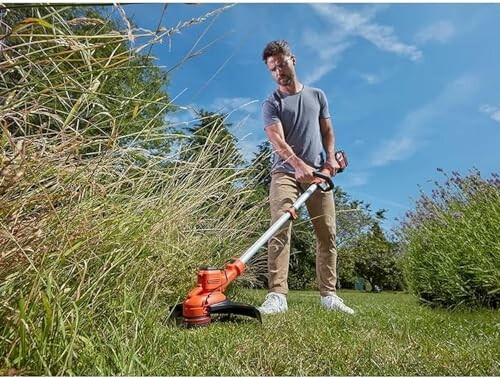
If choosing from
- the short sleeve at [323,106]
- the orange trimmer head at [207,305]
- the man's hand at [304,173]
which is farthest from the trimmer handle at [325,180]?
the orange trimmer head at [207,305]

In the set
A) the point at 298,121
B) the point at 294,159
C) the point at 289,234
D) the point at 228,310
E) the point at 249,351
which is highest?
the point at 298,121

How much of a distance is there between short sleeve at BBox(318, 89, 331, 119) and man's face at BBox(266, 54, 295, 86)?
30 cm

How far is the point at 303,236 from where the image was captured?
8070mm

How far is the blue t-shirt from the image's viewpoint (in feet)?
12.3

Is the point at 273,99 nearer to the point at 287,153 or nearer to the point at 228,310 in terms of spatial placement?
the point at 287,153

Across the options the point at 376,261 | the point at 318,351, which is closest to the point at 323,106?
the point at 318,351

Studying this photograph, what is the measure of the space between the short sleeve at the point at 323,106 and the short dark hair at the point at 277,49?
1.54ft

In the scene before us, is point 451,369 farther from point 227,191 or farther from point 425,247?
point 425,247

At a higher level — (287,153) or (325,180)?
(287,153)

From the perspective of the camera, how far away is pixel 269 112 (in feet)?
12.2

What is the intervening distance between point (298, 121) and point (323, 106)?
13.3 inches

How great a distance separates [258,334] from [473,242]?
2.61 metres

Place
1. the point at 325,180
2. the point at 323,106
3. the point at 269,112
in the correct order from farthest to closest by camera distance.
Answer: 1. the point at 323,106
2. the point at 269,112
3. the point at 325,180

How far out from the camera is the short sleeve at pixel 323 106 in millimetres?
3963
